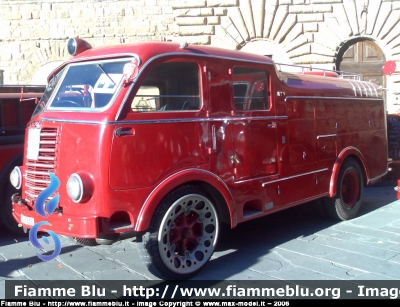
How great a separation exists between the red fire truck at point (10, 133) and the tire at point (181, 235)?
2.69 meters

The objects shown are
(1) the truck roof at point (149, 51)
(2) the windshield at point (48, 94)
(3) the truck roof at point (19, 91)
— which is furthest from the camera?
(3) the truck roof at point (19, 91)

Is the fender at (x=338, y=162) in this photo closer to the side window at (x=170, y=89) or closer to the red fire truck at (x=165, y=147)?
the red fire truck at (x=165, y=147)

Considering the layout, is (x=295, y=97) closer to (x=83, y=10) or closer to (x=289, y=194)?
(x=289, y=194)

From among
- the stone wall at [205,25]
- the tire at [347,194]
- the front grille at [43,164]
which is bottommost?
the tire at [347,194]

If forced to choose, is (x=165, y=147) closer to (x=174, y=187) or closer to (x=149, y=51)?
(x=174, y=187)

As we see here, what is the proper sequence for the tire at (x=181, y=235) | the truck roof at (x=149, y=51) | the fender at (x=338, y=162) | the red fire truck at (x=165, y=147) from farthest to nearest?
the fender at (x=338, y=162), the truck roof at (x=149, y=51), the tire at (x=181, y=235), the red fire truck at (x=165, y=147)

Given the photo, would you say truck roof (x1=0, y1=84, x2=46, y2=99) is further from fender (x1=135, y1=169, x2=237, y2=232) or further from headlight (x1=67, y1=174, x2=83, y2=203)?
fender (x1=135, y1=169, x2=237, y2=232)

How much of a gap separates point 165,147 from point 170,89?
0.61 metres

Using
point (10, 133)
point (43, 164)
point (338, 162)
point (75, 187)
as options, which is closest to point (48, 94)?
point (43, 164)

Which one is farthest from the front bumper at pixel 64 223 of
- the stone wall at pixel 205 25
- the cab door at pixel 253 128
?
the stone wall at pixel 205 25

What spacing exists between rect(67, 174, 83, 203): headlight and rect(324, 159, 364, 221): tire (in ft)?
13.4

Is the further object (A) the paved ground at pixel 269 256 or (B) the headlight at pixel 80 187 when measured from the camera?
(A) the paved ground at pixel 269 256

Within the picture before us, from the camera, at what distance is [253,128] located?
223 inches

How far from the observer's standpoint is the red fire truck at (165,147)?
4469 millimetres
